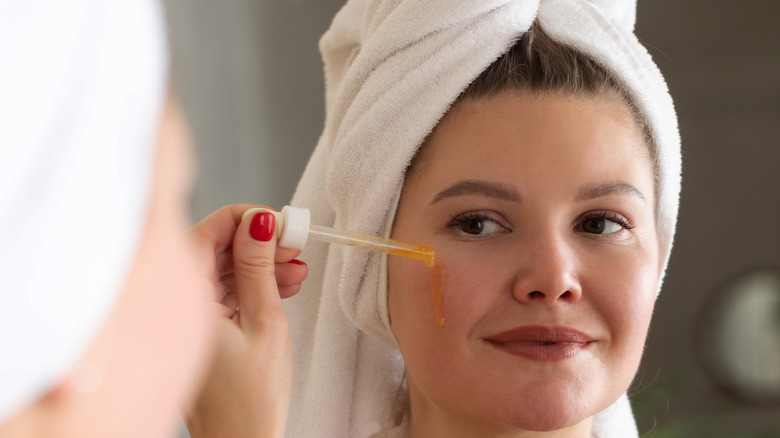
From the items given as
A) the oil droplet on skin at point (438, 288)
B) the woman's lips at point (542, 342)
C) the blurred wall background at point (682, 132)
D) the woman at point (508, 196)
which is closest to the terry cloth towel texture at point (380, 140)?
the woman at point (508, 196)

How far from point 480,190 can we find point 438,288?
0.13 m

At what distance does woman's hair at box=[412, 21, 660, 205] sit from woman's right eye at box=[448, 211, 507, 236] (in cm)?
15

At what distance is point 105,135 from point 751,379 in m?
2.18

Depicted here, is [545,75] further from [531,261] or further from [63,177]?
[63,177]

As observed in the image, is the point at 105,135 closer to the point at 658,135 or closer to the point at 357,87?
the point at 357,87

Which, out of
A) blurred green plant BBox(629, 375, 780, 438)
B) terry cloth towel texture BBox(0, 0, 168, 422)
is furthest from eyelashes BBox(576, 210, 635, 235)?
blurred green plant BBox(629, 375, 780, 438)

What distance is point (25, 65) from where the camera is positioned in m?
0.25

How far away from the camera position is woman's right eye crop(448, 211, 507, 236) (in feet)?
3.04

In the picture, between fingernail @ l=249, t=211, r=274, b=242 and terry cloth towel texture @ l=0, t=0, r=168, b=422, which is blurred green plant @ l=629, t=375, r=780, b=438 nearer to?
fingernail @ l=249, t=211, r=274, b=242

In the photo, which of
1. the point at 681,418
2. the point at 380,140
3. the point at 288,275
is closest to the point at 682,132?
the point at 681,418

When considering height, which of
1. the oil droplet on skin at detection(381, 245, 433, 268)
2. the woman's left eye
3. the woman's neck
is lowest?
the woman's neck

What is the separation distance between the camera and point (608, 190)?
0.92 m

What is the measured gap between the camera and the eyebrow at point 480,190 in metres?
0.89

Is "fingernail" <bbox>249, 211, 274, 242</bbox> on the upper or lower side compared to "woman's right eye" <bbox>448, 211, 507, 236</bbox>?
lower
